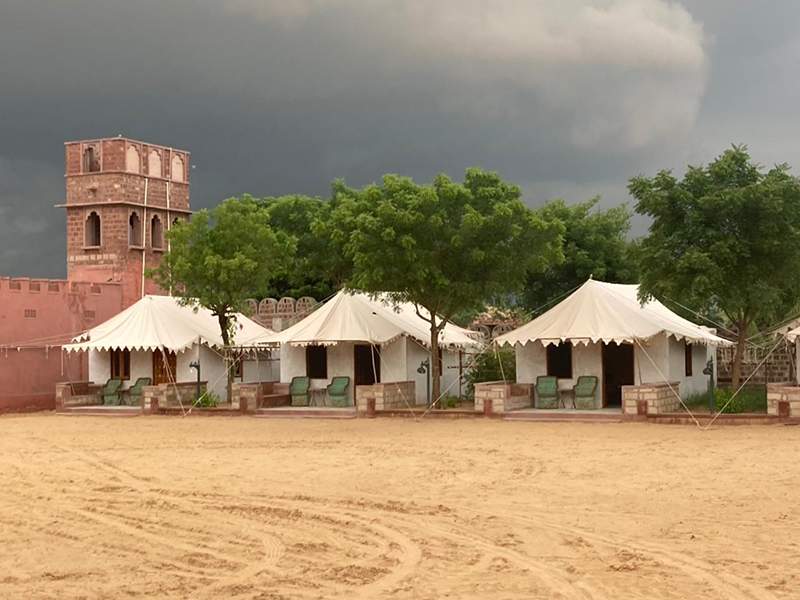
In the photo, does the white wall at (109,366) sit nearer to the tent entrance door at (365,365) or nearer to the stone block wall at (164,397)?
the stone block wall at (164,397)

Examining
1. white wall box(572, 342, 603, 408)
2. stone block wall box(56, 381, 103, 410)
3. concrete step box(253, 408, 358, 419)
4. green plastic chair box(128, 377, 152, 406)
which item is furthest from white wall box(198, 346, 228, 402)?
white wall box(572, 342, 603, 408)

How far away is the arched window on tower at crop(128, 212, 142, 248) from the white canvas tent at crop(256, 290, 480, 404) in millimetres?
14413

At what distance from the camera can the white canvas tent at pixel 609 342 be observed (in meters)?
22.2

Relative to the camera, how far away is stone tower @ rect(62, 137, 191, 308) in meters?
38.6

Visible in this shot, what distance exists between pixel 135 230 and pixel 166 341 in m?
13.0

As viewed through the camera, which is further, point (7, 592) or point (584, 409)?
point (584, 409)

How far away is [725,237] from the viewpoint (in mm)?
21031

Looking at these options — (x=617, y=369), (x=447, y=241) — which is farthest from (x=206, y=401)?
(x=617, y=369)

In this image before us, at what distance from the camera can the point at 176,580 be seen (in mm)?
7938

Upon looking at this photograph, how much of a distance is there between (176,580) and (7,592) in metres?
1.20

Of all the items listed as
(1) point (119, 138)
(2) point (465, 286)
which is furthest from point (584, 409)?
(1) point (119, 138)

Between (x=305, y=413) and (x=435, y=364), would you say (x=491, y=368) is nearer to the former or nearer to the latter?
(x=435, y=364)

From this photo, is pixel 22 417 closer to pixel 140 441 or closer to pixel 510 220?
pixel 140 441

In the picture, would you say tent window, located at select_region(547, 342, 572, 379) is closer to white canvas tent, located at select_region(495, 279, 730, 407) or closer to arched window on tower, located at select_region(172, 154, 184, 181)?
white canvas tent, located at select_region(495, 279, 730, 407)
